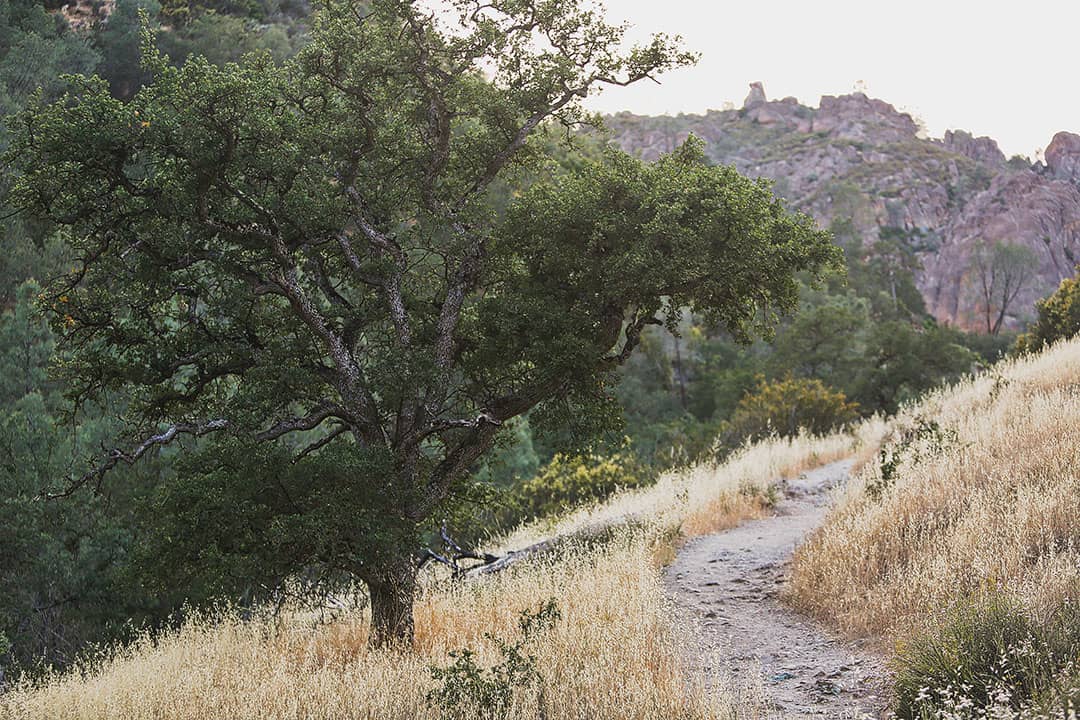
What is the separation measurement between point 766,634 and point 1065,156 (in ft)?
280

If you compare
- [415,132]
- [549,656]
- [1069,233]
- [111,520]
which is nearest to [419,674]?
[549,656]

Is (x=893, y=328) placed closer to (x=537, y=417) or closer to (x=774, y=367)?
(x=774, y=367)

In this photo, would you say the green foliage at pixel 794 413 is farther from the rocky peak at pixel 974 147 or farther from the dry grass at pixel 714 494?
the rocky peak at pixel 974 147

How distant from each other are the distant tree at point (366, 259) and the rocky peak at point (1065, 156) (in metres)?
81.4

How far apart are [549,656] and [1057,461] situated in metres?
5.27

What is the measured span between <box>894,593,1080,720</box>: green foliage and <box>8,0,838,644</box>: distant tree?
3.32 metres

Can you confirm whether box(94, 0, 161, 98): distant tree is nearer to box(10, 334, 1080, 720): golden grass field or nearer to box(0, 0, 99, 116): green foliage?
box(0, 0, 99, 116): green foliage

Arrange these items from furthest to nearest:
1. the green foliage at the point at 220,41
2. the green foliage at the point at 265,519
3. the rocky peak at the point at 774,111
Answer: the rocky peak at the point at 774,111 → the green foliage at the point at 220,41 → the green foliage at the point at 265,519

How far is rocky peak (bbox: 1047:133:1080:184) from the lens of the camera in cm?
7356

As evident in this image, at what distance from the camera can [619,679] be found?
18.0ft

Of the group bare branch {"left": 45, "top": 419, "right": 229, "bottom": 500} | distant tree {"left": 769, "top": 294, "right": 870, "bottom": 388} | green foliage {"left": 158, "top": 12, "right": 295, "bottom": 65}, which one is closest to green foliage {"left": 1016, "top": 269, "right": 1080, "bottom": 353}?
distant tree {"left": 769, "top": 294, "right": 870, "bottom": 388}

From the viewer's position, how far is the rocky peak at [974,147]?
107863mm

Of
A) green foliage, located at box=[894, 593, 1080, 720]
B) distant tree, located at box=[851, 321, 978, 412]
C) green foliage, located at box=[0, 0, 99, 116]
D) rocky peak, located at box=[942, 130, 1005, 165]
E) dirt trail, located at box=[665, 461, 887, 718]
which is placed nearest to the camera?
green foliage, located at box=[894, 593, 1080, 720]

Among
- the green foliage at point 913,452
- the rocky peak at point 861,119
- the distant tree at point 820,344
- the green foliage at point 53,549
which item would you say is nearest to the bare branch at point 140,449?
the green foliage at point 913,452
